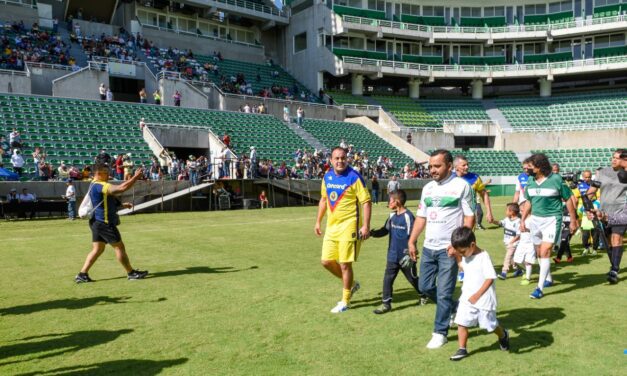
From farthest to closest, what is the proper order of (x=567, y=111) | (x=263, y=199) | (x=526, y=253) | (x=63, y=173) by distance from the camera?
(x=567, y=111) → (x=263, y=199) → (x=63, y=173) → (x=526, y=253)

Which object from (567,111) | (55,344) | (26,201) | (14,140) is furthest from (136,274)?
(567,111)

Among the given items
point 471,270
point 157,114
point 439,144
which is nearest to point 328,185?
point 471,270

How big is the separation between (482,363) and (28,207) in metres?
19.0

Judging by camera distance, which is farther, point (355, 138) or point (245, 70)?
point (245, 70)

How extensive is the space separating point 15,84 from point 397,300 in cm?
2910

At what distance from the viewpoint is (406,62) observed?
4922cm

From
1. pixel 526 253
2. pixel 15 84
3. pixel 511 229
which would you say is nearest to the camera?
pixel 526 253

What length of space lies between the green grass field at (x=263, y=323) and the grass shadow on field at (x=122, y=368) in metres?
0.02

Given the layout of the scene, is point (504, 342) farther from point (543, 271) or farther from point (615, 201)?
point (615, 201)

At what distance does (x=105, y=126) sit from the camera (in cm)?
2566

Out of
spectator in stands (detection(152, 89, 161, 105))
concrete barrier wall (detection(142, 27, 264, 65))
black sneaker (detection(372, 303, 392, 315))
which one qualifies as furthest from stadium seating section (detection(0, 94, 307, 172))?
black sneaker (detection(372, 303, 392, 315))

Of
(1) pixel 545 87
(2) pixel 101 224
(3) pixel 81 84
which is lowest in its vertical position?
(2) pixel 101 224

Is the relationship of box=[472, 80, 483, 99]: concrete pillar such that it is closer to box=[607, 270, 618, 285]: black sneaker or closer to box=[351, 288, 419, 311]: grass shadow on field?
box=[607, 270, 618, 285]: black sneaker

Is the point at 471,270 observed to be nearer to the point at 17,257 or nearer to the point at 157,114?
the point at 17,257
